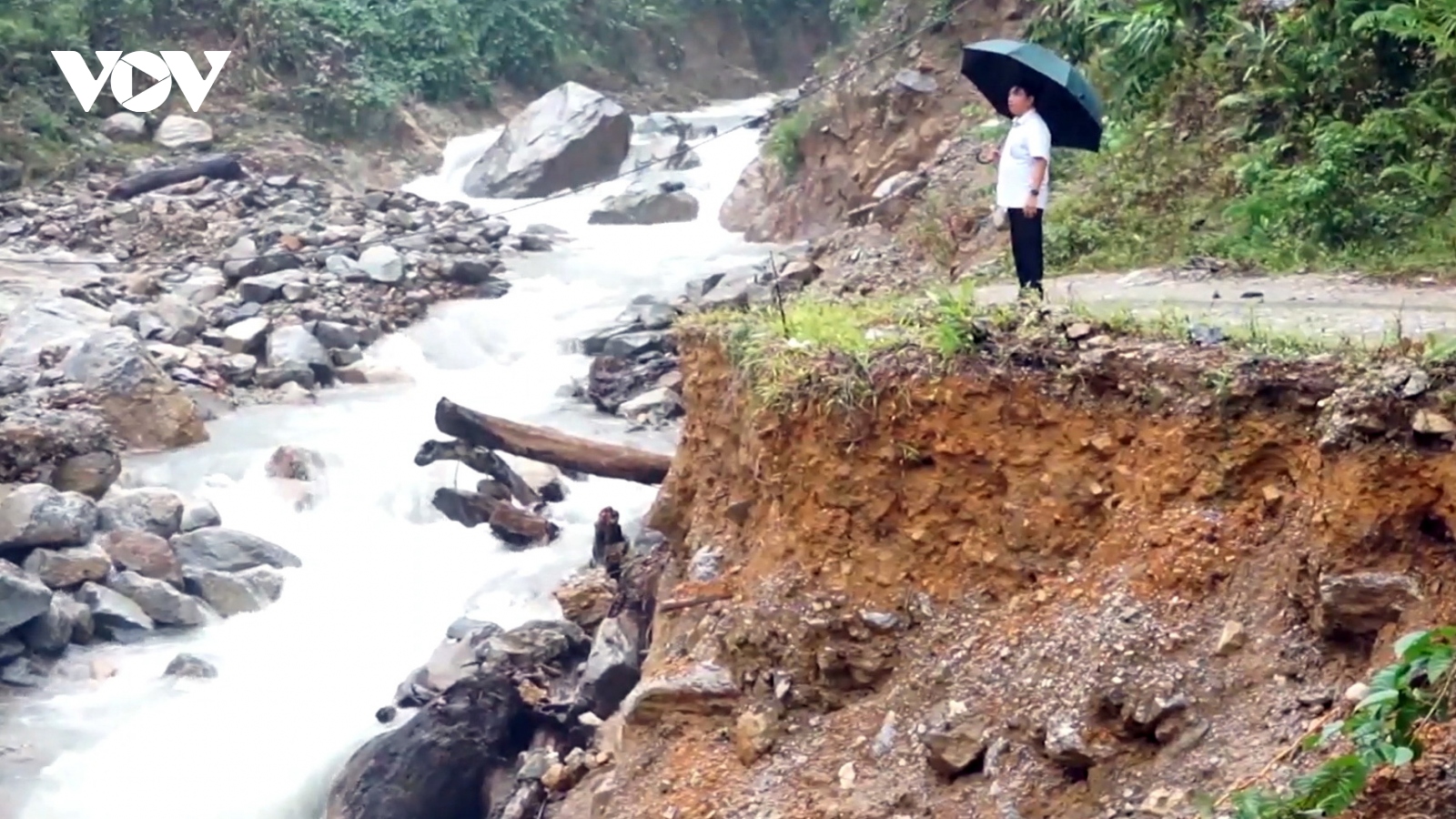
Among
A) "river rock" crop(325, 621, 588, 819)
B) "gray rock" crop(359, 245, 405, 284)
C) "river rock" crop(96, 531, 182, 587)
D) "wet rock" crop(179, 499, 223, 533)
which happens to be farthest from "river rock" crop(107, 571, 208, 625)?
"gray rock" crop(359, 245, 405, 284)

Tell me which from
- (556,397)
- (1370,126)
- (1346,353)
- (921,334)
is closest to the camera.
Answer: (1346,353)

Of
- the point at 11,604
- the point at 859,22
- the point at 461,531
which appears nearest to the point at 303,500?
the point at 461,531

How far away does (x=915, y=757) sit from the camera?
558cm

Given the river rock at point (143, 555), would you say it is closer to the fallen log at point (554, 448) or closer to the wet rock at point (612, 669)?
the fallen log at point (554, 448)

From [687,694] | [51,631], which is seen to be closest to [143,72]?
[51,631]

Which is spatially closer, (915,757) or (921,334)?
(915,757)

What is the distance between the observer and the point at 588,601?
9633mm

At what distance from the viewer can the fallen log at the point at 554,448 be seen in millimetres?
10914

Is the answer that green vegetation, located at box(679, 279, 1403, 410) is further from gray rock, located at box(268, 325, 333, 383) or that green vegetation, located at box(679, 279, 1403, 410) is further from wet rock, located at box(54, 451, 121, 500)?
gray rock, located at box(268, 325, 333, 383)

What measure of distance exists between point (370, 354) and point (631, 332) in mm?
2883

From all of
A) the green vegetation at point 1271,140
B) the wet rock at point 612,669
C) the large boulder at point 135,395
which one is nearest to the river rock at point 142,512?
the large boulder at point 135,395

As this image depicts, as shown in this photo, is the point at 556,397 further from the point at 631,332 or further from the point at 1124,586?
the point at 1124,586

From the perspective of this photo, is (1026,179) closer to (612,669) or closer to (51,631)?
(612,669)

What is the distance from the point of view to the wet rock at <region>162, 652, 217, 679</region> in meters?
10.7
